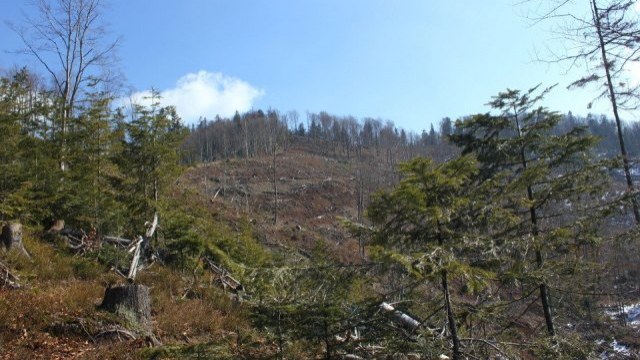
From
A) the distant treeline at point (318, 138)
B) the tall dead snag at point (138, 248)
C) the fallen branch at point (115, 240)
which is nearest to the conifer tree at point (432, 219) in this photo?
the tall dead snag at point (138, 248)

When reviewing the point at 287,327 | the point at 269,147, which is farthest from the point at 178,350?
the point at 269,147

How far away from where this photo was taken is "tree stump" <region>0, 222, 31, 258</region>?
9258 mm

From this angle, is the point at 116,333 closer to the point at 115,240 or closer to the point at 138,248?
the point at 138,248

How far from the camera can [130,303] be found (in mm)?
7258

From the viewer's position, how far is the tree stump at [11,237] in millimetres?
9258

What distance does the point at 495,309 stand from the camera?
507 cm

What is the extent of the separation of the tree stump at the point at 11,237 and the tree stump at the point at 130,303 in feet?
10.8

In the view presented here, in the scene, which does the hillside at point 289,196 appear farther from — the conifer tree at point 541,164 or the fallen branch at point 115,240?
the conifer tree at point 541,164

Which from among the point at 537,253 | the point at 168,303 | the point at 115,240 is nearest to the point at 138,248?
the point at 115,240

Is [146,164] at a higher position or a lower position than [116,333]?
higher

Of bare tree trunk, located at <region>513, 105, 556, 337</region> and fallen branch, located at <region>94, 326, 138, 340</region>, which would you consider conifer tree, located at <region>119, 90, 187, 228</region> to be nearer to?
fallen branch, located at <region>94, 326, 138, 340</region>

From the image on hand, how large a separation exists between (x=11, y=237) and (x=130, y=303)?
3.81 meters

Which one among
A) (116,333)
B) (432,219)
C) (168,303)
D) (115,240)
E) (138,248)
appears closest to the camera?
(432,219)

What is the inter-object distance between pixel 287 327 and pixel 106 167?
10564mm
